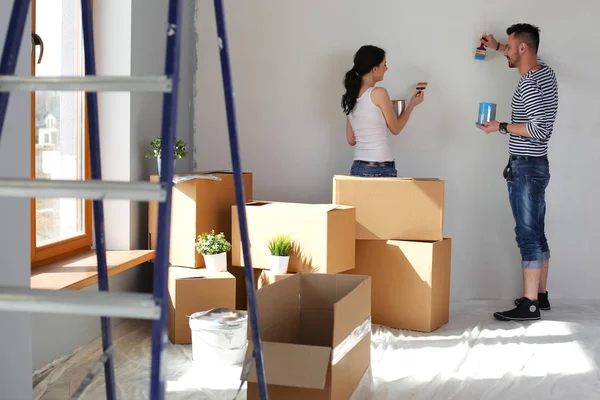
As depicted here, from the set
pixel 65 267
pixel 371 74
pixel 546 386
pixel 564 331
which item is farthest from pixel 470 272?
pixel 65 267

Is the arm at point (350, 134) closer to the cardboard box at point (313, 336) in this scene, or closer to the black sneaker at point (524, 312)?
the black sneaker at point (524, 312)

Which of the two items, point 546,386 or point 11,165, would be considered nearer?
point 11,165

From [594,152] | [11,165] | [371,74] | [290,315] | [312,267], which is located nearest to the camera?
[11,165]

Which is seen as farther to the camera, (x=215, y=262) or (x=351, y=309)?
(x=215, y=262)

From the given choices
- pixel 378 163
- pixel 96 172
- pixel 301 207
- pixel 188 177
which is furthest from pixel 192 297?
pixel 96 172

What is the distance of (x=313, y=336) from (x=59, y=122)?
1.53 metres

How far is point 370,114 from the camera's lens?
4094 millimetres

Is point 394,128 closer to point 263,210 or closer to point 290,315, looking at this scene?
point 263,210

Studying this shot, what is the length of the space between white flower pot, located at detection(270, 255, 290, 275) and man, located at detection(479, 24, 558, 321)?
1.27 meters

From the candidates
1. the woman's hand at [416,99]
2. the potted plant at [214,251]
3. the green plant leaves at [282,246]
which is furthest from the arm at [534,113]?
the potted plant at [214,251]

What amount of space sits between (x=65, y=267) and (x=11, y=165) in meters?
1.01

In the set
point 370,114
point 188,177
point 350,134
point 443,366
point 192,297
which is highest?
point 370,114

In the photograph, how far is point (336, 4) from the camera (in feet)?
14.7

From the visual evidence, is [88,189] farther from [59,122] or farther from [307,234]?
[307,234]
